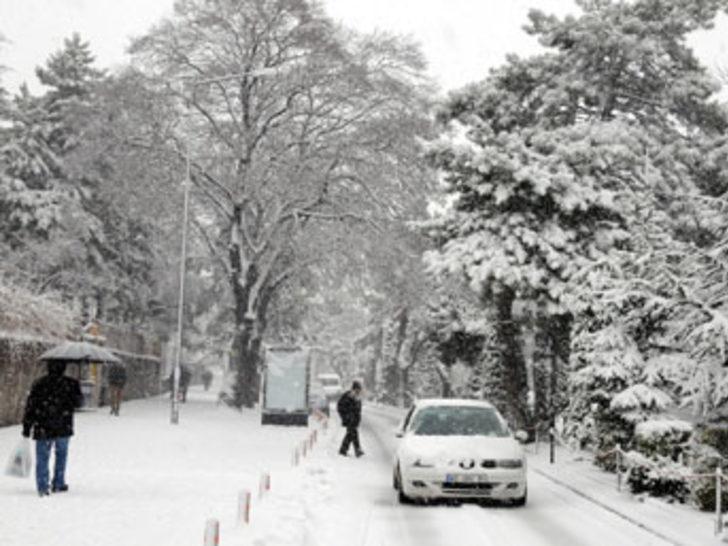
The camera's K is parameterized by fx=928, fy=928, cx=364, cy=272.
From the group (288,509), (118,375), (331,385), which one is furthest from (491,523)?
(331,385)

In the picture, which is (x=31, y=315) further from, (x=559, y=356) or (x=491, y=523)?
(x=491, y=523)

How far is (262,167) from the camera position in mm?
33031

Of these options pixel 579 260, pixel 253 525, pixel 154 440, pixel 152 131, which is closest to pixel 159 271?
pixel 152 131

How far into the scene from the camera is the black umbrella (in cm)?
1895

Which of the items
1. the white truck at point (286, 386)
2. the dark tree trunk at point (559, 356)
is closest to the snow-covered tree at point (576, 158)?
the dark tree trunk at point (559, 356)

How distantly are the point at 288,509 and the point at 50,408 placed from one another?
344cm

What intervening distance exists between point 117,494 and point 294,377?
20578 millimetres

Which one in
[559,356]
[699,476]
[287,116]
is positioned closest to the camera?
[699,476]

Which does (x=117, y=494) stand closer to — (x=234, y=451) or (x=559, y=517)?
(x=559, y=517)

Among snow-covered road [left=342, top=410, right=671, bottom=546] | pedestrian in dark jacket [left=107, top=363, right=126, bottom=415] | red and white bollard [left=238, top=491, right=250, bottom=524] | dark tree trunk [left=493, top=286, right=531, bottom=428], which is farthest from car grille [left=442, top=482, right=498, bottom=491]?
pedestrian in dark jacket [left=107, top=363, right=126, bottom=415]

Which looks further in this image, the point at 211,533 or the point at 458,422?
the point at 458,422

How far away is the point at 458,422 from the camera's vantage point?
14625mm

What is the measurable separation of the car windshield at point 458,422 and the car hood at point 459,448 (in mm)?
577

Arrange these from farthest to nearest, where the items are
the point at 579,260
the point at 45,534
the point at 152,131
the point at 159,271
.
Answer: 1. the point at 159,271
2. the point at 152,131
3. the point at 579,260
4. the point at 45,534
